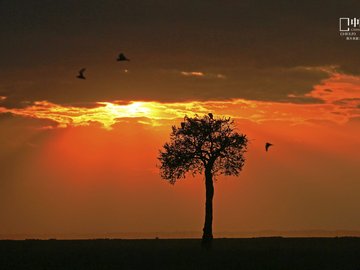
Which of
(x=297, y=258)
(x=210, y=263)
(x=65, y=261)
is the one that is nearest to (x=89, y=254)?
(x=65, y=261)

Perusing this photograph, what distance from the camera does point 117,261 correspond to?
→ 48031 mm

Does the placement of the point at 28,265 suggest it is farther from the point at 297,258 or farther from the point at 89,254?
the point at 297,258

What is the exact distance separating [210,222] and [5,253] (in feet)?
62.5

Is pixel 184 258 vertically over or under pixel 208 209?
under

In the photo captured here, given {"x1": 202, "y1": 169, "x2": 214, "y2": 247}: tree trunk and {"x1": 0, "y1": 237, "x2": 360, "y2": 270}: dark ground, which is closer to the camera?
{"x1": 0, "y1": 237, "x2": 360, "y2": 270}: dark ground

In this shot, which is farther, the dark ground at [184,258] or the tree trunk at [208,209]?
the tree trunk at [208,209]

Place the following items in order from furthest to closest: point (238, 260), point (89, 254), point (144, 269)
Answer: point (89, 254) < point (238, 260) < point (144, 269)

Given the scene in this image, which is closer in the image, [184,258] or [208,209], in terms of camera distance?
[184,258]

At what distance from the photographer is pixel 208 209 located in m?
62.9

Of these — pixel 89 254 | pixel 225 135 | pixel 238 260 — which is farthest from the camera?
pixel 225 135

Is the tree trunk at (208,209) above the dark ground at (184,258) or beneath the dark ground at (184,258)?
above

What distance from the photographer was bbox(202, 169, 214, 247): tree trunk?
6244 centimetres

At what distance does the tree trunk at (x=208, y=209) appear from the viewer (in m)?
62.4

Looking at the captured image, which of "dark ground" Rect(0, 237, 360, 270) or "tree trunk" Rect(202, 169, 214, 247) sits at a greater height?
"tree trunk" Rect(202, 169, 214, 247)
